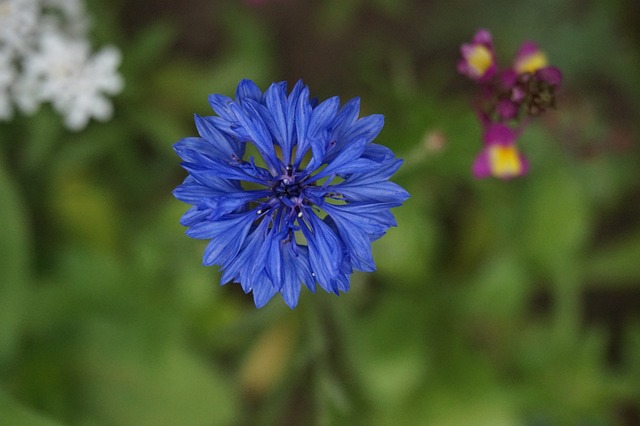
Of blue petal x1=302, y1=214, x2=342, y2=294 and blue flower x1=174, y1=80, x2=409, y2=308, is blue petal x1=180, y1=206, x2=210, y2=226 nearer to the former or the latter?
blue flower x1=174, y1=80, x2=409, y2=308

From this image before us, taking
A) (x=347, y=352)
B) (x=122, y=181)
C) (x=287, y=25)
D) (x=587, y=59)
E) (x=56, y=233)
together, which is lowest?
(x=347, y=352)

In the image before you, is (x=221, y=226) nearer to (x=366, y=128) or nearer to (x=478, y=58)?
(x=366, y=128)

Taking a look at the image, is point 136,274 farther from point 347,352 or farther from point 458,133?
point 458,133

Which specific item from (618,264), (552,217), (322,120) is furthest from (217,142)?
(618,264)

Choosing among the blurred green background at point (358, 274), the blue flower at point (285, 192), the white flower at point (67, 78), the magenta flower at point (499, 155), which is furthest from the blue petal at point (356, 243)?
the white flower at point (67, 78)

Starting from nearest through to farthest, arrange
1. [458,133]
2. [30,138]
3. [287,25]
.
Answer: [458,133], [30,138], [287,25]

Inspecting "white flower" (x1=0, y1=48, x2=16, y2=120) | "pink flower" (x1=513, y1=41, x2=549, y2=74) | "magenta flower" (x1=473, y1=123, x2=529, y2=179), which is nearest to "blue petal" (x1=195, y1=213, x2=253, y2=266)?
"magenta flower" (x1=473, y1=123, x2=529, y2=179)

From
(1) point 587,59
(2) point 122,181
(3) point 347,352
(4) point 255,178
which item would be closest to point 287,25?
(2) point 122,181
